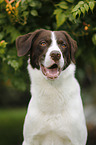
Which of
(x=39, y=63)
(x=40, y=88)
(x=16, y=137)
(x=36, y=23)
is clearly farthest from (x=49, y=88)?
(x=16, y=137)

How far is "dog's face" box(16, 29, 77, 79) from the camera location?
3.12 metres

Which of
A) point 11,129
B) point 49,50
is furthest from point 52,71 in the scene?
point 11,129

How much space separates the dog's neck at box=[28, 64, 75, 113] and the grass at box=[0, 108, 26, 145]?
4.12 m

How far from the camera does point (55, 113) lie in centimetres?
339

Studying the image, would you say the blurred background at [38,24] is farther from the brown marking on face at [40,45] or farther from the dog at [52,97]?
the dog at [52,97]

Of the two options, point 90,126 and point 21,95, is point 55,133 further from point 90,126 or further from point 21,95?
point 21,95

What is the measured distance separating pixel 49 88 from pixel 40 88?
0.12 metres

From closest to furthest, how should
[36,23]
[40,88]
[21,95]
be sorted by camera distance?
[40,88], [36,23], [21,95]

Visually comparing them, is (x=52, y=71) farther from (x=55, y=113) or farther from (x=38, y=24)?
(x=38, y=24)

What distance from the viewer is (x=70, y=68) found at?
3477 millimetres

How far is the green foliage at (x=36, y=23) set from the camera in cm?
385

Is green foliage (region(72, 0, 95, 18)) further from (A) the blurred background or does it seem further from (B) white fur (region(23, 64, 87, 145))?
(B) white fur (region(23, 64, 87, 145))

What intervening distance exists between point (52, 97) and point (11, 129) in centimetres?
598

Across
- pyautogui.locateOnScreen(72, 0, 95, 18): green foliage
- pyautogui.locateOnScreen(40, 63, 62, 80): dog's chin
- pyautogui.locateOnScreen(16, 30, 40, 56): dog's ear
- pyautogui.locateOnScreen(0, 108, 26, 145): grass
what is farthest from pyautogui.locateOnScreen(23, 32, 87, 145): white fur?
pyautogui.locateOnScreen(0, 108, 26, 145): grass
